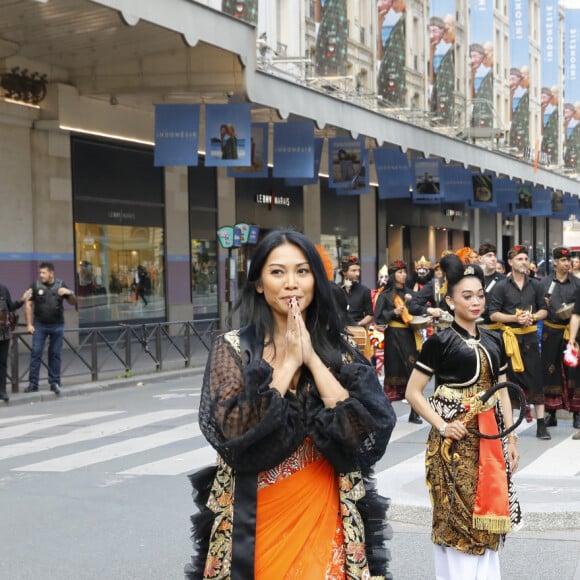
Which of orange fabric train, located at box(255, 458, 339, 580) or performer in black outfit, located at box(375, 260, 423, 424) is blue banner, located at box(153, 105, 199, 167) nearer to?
performer in black outfit, located at box(375, 260, 423, 424)

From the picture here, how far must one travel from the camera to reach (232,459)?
3.29 metres

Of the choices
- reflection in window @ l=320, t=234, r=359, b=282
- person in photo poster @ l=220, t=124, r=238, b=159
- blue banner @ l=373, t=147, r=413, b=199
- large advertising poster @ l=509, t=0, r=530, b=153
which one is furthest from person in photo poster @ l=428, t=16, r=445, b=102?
person in photo poster @ l=220, t=124, r=238, b=159

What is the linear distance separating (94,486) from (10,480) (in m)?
0.84

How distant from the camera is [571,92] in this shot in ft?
219

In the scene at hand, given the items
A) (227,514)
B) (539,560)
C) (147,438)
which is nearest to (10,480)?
(147,438)

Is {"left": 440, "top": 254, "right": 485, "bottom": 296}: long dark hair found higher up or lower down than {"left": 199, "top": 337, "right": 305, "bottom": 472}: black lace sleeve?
higher up

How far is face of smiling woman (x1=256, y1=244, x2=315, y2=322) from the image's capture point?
341 cm

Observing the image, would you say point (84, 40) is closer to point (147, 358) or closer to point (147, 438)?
point (147, 358)

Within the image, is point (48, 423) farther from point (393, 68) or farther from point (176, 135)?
point (393, 68)

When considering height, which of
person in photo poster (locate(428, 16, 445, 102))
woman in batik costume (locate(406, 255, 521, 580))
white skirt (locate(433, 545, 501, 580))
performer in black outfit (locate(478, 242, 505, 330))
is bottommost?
white skirt (locate(433, 545, 501, 580))

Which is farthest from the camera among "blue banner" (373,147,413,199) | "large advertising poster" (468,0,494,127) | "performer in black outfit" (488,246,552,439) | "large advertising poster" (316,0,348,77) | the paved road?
"large advertising poster" (468,0,494,127)

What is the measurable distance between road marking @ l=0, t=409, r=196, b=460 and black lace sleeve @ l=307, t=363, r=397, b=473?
25.3 feet

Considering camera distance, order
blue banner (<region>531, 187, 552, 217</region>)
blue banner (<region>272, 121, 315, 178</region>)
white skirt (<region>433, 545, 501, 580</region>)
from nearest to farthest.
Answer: white skirt (<region>433, 545, 501, 580</region>) → blue banner (<region>272, 121, 315, 178</region>) → blue banner (<region>531, 187, 552, 217</region>)

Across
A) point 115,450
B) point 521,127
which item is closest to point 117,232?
point 115,450
